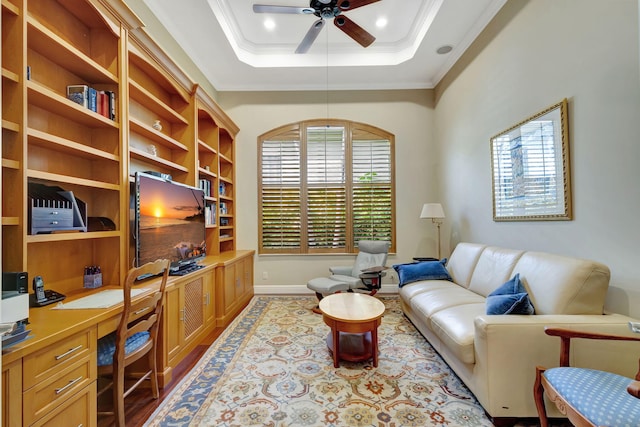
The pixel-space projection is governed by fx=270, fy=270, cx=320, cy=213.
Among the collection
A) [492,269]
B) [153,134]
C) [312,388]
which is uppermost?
[153,134]

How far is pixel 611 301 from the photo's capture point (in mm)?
1895

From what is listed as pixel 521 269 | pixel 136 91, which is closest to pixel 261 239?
pixel 136 91

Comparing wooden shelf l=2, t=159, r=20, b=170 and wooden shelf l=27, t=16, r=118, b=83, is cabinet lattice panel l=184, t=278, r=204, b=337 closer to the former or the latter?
wooden shelf l=2, t=159, r=20, b=170

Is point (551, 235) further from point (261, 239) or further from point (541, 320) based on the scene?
point (261, 239)

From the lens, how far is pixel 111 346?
5.79ft

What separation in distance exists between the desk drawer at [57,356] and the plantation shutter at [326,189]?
3330 millimetres

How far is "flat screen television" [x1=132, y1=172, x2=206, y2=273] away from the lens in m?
2.20

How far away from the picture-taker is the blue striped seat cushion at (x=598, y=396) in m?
1.14

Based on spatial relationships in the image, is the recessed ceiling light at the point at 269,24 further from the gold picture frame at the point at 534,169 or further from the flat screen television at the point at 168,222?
the gold picture frame at the point at 534,169

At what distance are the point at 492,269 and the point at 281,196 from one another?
317 cm

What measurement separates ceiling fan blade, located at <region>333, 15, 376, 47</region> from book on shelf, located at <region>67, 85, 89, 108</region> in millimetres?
2179

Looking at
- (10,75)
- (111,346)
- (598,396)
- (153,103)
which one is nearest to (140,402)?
(111,346)

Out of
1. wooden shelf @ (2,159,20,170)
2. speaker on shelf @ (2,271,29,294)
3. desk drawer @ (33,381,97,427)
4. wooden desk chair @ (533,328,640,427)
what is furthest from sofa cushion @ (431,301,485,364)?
wooden shelf @ (2,159,20,170)

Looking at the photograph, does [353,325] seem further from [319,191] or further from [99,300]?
[319,191]
